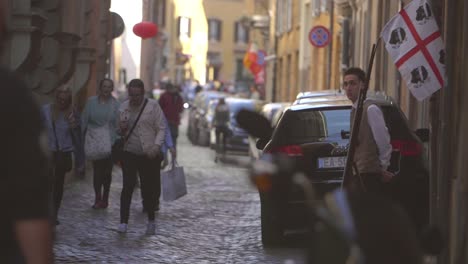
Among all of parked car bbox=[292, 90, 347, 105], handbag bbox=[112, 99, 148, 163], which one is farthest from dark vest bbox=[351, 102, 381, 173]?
handbag bbox=[112, 99, 148, 163]

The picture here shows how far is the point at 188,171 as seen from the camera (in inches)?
1134

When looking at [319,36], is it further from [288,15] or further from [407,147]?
[407,147]

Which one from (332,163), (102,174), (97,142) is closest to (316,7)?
(102,174)

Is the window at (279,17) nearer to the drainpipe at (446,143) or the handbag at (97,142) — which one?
the handbag at (97,142)

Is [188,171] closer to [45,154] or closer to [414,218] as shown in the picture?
[414,218]

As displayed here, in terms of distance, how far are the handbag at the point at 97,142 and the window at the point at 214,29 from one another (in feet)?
321

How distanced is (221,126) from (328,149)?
2104 centimetres

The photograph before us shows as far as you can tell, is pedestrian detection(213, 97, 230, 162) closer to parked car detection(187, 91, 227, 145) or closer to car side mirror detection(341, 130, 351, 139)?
parked car detection(187, 91, 227, 145)

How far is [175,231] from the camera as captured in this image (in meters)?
16.0

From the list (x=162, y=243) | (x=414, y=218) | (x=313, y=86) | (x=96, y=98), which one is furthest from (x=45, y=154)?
(x=313, y=86)

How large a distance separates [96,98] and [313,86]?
82.0 feet

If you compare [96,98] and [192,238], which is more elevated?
[96,98]

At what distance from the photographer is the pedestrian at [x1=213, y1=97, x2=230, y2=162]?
34.1 m

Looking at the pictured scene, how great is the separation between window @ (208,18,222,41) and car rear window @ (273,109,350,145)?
10171 centimetres
